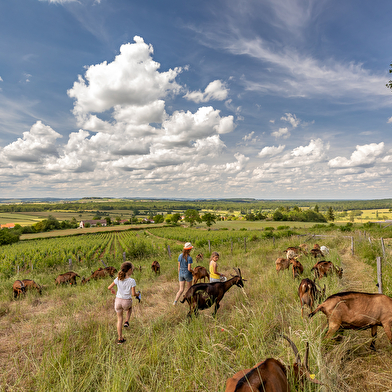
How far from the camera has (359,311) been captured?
3.31 metres

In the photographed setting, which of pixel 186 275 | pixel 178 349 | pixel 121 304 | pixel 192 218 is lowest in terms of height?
pixel 192 218

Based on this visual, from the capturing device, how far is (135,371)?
125 inches

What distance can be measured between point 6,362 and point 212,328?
4304 mm

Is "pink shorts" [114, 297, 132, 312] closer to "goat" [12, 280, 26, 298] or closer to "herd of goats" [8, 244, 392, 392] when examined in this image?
"herd of goats" [8, 244, 392, 392]

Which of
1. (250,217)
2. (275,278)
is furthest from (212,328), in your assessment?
(250,217)

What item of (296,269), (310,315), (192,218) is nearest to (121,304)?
(310,315)

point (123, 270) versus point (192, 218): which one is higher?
point (123, 270)

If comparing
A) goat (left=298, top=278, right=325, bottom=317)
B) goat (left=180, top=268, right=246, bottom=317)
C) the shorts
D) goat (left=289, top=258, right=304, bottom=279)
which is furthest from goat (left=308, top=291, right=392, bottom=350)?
goat (left=289, top=258, right=304, bottom=279)

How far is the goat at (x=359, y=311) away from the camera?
323 centimetres

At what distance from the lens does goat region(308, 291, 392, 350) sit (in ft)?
10.6

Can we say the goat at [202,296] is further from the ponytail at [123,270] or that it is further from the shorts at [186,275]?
the ponytail at [123,270]

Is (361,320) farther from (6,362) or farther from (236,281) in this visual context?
(6,362)

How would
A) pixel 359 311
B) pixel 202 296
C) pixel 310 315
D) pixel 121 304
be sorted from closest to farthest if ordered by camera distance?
pixel 359 311 < pixel 310 315 < pixel 121 304 < pixel 202 296

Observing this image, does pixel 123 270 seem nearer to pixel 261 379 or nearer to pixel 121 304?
pixel 121 304
